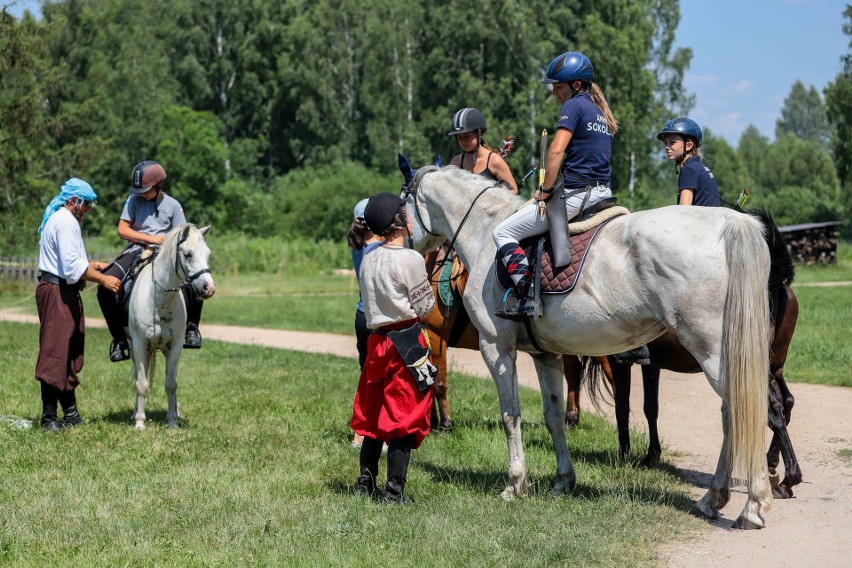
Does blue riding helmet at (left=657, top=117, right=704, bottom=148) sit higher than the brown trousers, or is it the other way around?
blue riding helmet at (left=657, top=117, right=704, bottom=148)

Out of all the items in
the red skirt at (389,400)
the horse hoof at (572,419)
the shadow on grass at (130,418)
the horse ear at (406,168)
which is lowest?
the shadow on grass at (130,418)

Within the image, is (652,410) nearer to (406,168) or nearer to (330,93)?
(406,168)

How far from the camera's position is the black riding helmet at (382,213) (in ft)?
20.8

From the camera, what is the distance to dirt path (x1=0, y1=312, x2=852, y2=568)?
5.43 metres

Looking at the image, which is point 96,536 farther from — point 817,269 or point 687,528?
point 817,269

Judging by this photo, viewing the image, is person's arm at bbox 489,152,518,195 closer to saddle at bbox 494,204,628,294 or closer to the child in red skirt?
saddle at bbox 494,204,628,294

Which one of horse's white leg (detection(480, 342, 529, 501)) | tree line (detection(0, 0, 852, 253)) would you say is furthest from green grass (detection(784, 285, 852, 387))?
tree line (detection(0, 0, 852, 253))

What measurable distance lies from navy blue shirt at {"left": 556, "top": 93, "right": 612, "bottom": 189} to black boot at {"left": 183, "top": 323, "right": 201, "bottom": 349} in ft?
15.5

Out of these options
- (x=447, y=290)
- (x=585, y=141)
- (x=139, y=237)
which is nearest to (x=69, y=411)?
(x=139, y=237)

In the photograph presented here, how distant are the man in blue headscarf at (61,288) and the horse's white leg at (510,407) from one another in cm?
423

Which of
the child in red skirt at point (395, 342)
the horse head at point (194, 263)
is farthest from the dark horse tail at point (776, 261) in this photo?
the horse head at point (194, 263)

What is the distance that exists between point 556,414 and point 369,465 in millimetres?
1434

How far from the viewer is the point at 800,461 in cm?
789

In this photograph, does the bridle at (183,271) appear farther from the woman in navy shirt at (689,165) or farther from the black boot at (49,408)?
the woman in navy shirt at (689,165)
